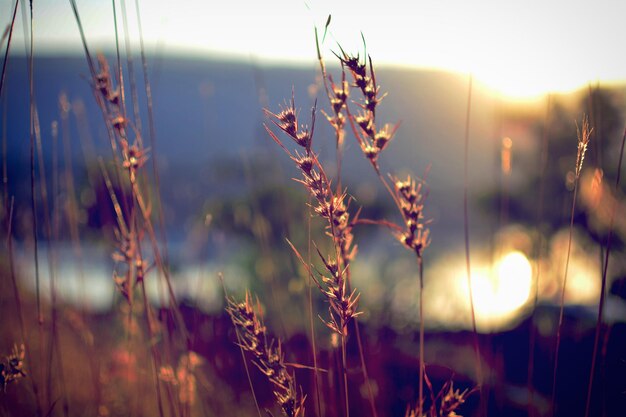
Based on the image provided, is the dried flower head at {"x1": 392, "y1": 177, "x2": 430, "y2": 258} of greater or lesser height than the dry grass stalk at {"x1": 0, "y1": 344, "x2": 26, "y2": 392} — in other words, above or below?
above

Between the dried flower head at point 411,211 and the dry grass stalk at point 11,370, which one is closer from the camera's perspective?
the dried flower head at point 411,211

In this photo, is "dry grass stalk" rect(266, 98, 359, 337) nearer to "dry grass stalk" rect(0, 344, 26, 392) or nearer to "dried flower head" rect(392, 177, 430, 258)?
"dried flower head" rect(392, 177, 430, 258)

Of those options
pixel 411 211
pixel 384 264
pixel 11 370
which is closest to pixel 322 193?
pixel 411 211

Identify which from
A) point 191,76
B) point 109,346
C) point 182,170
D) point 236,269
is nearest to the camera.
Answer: point 109,346

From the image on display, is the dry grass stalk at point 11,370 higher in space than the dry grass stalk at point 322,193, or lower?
lower

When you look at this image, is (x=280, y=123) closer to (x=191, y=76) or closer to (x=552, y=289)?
(x=552, y=289)

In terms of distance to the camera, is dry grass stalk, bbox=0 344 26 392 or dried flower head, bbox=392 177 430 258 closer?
dried flower head, bbox=392 177 430 258

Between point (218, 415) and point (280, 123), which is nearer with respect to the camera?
point (280, 123)

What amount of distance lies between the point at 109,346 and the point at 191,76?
33060 mm

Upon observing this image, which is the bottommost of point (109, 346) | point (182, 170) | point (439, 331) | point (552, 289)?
point (182, 170)

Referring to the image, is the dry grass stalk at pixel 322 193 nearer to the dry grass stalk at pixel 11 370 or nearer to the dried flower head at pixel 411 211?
the dried flower head at pixel 411 211

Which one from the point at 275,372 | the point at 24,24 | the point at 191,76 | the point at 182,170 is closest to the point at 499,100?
the point at 275,372

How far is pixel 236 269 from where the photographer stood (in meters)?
4.37

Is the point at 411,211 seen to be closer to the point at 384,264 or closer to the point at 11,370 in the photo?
the point at 11,370
